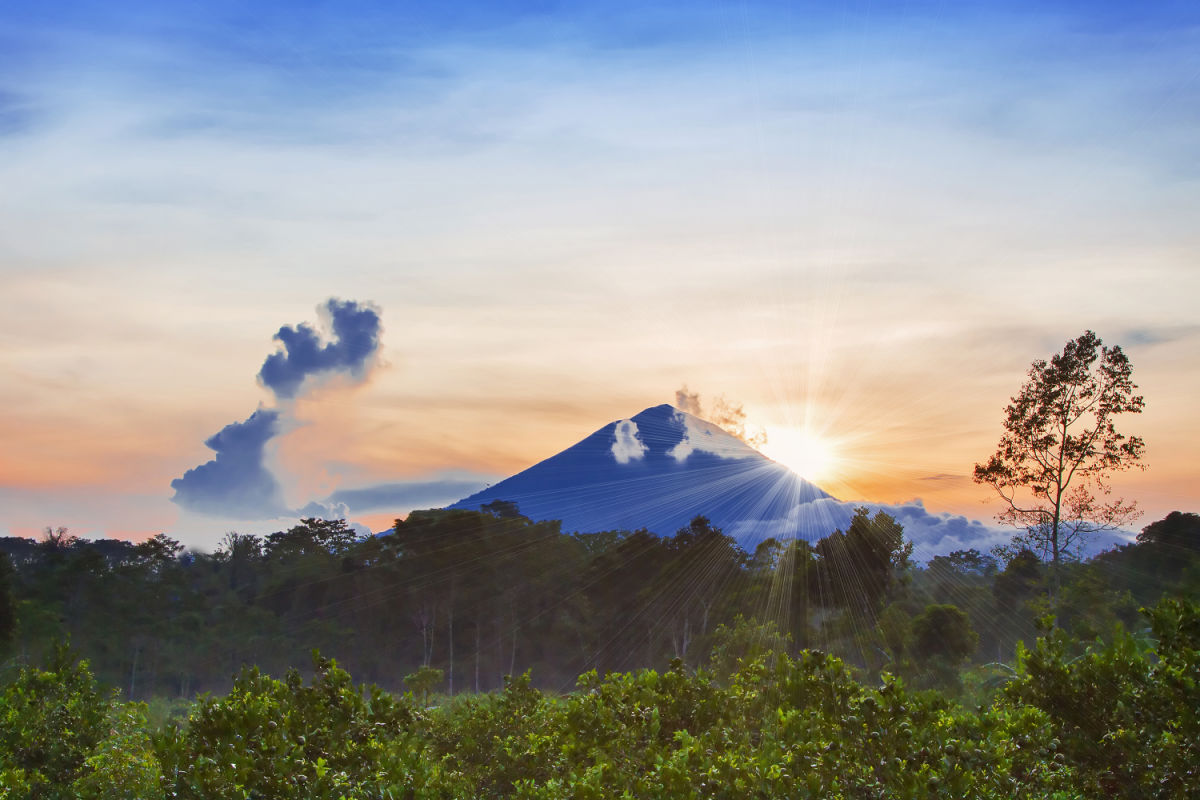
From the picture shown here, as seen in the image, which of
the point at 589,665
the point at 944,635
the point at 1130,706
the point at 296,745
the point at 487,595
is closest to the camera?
the point at 296,745

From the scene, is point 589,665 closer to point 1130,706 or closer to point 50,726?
point 50,726

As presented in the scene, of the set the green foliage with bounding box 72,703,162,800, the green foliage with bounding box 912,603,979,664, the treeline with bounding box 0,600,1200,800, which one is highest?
the treeline with bounding box 0,600,1200,800

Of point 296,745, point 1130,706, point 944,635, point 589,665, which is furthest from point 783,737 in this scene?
point 589,665

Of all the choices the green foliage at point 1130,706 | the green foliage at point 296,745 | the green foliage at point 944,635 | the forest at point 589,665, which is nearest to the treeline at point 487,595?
the forest at point 589,665

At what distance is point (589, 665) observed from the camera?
194 ft

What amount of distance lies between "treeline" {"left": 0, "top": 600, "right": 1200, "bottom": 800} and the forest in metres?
0.02

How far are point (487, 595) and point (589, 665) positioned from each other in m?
8.64

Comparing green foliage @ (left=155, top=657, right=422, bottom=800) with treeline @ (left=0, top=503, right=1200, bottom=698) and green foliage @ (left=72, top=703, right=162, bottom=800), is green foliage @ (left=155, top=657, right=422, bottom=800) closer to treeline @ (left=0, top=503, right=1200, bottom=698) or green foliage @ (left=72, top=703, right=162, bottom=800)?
green foliage @ (left=72, top=703, right=162, bottom=800)

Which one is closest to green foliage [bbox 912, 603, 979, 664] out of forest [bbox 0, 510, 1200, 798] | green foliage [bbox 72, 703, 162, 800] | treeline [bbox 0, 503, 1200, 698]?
forest [bbox 0, 510, 1200, 798]

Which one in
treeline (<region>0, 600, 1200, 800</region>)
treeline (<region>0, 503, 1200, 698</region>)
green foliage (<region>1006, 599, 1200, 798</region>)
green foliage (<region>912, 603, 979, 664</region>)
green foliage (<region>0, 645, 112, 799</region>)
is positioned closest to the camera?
treeline (<region>0, 600, 1200, 800</region>)

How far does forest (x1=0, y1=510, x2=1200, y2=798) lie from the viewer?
6652 millimetres

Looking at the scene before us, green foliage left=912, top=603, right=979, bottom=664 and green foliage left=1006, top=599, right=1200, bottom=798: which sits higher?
→ green foliage left=1006, top=599, right=1200, bottom=798

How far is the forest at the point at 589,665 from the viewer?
6652mm

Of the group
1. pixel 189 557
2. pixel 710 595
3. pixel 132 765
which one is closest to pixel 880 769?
pixel 132 765
